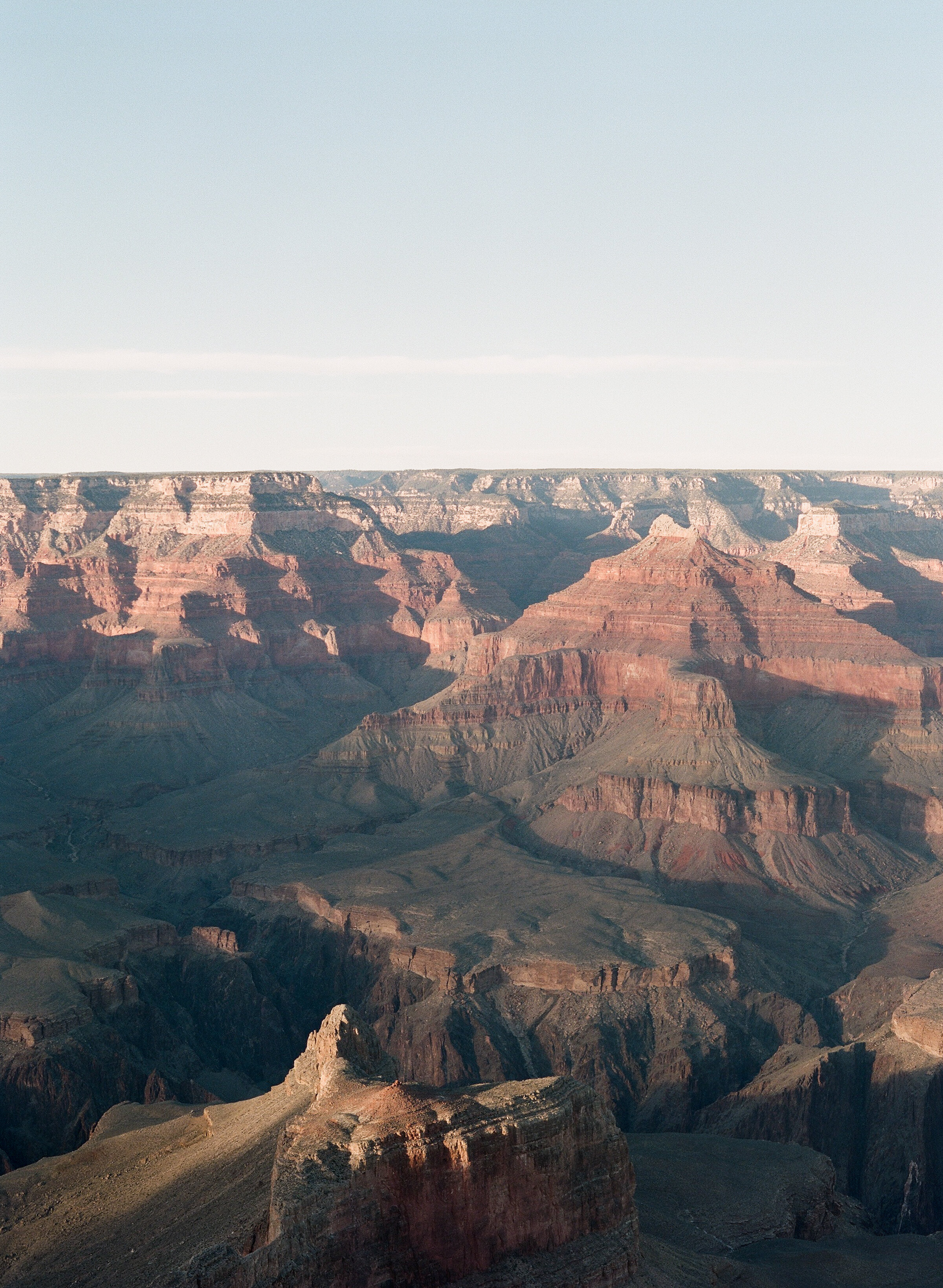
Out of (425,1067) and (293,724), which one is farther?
(293,724)

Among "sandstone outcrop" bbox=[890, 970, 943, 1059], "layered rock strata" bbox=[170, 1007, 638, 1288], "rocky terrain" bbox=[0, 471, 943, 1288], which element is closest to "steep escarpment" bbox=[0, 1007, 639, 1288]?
"layered rock strata" bbox=[170, 1007, 638, 1288]

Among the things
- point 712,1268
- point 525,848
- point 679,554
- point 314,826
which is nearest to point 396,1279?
point 712,1268

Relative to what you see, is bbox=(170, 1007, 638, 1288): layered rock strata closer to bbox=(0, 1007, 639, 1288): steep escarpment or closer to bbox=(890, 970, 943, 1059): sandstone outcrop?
bbox=(0, 1007, 639, 1288): steep escarpment

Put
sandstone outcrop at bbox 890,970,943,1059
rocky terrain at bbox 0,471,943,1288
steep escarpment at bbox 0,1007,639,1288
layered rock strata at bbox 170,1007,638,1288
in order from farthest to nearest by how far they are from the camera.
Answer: sandstone outcrop at bbox 890,970,943,1059 → rocky terrain at bbox 0,471,943,1288 → steep escarpment at bbox 0,1007,639,1288 → layered rock strata at bbox 170,1007,638,1288

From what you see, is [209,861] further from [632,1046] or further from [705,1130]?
[705,1130]

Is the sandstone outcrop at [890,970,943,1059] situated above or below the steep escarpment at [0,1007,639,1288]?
below

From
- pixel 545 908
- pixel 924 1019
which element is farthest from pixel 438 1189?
pixel 545 908

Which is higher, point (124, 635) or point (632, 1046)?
point (124, 635)

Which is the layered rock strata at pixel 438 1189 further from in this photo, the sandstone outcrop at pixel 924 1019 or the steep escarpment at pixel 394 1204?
the sandstone outcrop at pixel 924 1019
